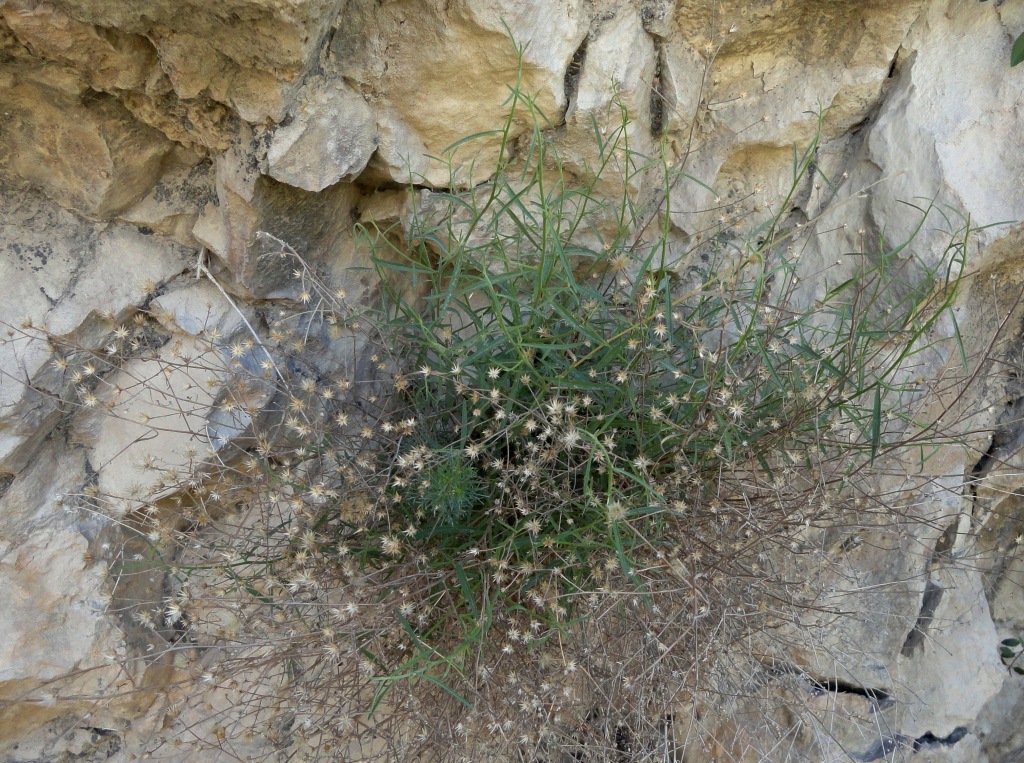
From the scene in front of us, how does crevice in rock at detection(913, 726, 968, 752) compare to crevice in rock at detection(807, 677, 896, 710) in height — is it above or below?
below

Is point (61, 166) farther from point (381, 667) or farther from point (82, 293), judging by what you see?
point (381, 667)

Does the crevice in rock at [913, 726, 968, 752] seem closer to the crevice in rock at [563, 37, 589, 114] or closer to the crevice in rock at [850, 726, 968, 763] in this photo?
the crevice in rock at [850, 726, 968, 763]

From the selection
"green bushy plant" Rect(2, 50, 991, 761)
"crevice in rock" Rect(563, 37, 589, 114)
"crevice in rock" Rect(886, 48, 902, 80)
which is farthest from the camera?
"crevice in rock" Rect(886, 48, 902, 80)

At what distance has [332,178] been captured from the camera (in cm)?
167

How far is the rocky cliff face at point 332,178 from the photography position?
5.20ft

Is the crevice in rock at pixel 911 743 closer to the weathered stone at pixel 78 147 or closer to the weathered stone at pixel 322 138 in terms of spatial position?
the weathered stone at pixel 322 138

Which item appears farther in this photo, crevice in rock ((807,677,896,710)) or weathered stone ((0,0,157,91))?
crevice in rock ((807,677,896,710))

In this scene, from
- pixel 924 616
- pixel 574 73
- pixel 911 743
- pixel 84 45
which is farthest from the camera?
pixel 924 616

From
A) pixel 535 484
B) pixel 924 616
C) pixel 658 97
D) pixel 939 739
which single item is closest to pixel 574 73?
pixel 658 97

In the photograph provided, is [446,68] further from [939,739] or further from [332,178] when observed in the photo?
[939,739]

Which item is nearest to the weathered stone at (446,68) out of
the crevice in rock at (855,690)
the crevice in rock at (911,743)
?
the crevice in rock at (855,690)

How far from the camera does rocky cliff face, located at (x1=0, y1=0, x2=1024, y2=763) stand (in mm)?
1584

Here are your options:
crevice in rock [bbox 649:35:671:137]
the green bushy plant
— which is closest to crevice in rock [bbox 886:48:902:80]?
the green bushy plant

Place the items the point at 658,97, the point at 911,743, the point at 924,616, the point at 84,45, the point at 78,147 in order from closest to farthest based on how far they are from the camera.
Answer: the point at 84,45, the point at 78,147, the point at 658,97, the point at 911,743, the point at 924,616
